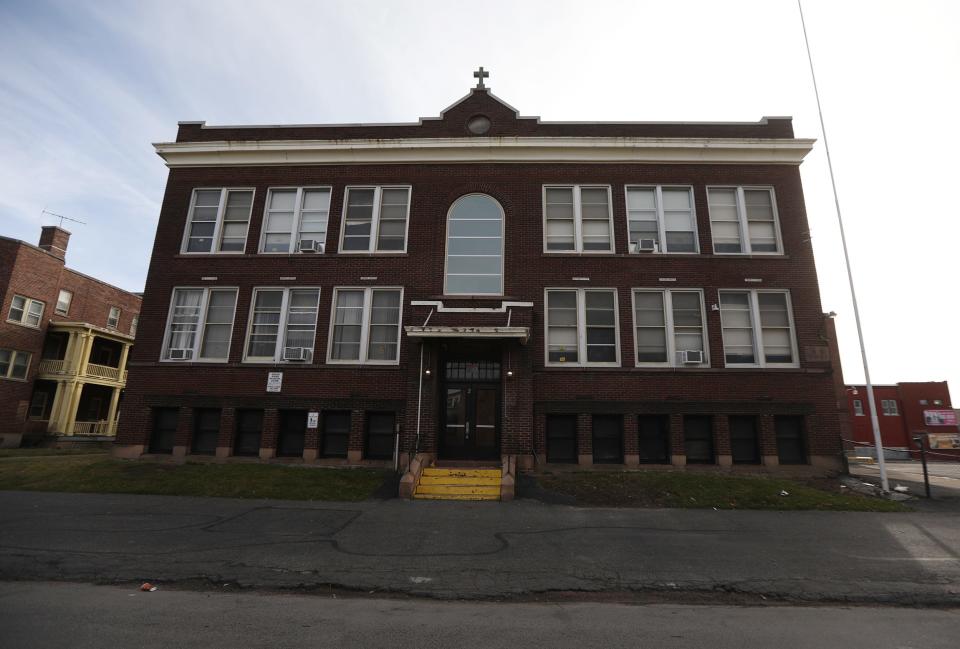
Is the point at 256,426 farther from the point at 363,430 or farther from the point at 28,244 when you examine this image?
the point at 28,244

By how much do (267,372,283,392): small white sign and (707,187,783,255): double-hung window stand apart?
1552cm

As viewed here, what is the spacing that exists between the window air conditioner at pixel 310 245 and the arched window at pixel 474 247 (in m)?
4.66

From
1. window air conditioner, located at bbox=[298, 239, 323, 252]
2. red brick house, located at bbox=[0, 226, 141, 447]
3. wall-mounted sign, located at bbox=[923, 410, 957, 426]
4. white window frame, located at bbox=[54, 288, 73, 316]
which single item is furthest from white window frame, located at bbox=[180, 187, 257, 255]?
wall-mounted sign, located at bbox=[923, 410, 957, 426]

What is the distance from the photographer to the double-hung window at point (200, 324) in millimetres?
16344

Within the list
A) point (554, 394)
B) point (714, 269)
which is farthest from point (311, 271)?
point (714, 269)

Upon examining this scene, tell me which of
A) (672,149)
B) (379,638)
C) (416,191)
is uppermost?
(672,149)

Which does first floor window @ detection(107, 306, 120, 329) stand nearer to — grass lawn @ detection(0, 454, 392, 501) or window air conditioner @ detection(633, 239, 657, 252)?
grass lawn @ detection(0, 454, 392, 501)

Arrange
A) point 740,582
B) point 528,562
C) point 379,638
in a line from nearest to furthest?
point 379,638, point 740,582, point 528,562

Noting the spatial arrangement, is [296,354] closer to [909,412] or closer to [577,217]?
[577,217]

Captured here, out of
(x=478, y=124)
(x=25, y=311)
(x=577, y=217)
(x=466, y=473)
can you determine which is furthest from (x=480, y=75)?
(x=25, y=311)

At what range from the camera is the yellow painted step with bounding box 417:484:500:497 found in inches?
476

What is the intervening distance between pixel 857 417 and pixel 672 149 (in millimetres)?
34412

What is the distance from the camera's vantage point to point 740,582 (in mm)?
6484

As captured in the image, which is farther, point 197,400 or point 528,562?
point 197,400
